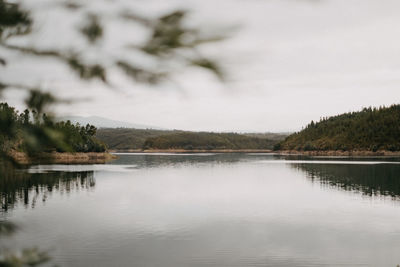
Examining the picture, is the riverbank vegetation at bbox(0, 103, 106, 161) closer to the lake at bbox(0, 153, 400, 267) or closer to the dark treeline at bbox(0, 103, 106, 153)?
the dark treeline at bbox(0, 103, 106, 153)

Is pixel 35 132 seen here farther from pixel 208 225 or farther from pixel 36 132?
pixel 208 225

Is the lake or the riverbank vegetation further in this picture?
the lake

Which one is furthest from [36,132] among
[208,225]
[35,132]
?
[208,225]

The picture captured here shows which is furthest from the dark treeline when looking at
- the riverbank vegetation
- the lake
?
the lake

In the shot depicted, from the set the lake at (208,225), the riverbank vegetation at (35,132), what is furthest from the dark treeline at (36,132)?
the lake at (208,225)

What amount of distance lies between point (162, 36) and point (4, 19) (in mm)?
1261

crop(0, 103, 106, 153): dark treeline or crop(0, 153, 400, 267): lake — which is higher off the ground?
crop(0, 103, 106, 153): dark treeline

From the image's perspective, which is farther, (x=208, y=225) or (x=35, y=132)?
(x=208, y=225)

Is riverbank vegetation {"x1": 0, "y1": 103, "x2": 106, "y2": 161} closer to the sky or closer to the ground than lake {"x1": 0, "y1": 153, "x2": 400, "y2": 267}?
closer to the sky

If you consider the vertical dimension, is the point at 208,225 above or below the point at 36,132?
below

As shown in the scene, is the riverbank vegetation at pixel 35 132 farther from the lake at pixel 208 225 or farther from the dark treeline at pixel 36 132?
the lake at pixel 208 225

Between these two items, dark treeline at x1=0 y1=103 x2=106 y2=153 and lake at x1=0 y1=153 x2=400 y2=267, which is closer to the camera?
dark treeline at x1=0 y1=103 x2=106 y2=153

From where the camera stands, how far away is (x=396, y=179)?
84.3 m

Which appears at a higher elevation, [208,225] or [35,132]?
[35,132]
